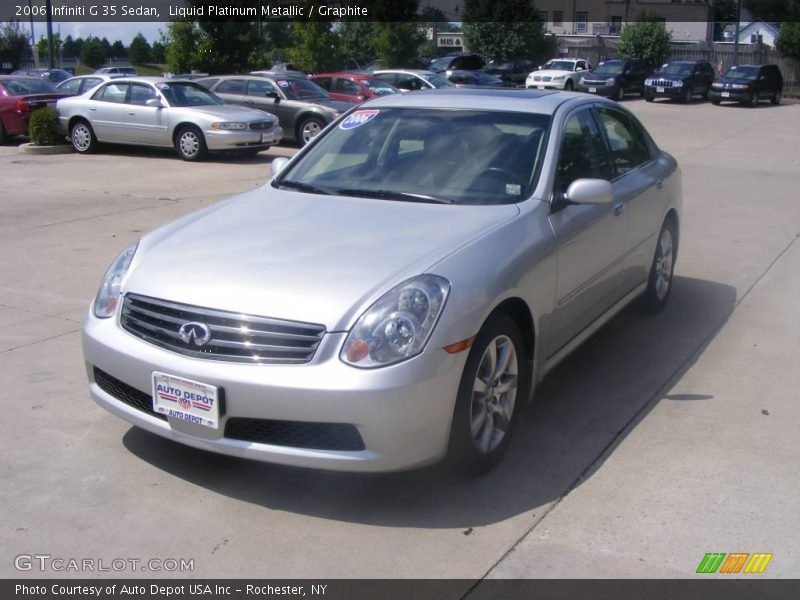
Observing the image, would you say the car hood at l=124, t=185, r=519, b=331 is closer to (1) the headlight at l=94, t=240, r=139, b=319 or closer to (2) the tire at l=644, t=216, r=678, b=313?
(1) the headlight at l=94, t=240, r=139, b=319

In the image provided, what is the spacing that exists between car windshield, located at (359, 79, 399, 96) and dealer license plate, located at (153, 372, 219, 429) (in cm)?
1697

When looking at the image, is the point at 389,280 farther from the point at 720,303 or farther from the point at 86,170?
the point at 86,170

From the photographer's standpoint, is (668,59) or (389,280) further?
(668,59)

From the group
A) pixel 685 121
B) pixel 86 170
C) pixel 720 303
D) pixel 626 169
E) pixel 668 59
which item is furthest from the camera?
pixel 668 59

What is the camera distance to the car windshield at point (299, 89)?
17.9m

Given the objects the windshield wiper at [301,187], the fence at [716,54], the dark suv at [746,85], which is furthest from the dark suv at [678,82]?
the windshield wiper at [301,187]

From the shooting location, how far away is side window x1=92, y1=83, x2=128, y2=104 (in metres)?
16.0

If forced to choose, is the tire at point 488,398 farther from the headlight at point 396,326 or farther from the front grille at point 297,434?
the front grille at point 297,434

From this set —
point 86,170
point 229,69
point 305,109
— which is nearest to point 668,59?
point 229,69

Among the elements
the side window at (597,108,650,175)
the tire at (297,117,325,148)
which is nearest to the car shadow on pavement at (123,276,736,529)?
the side window at (597,108,650,175)

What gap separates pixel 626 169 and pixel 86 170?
10.6 m

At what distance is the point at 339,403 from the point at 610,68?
3506 centimetres

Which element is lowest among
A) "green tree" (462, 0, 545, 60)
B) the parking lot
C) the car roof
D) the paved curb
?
the parking lot
